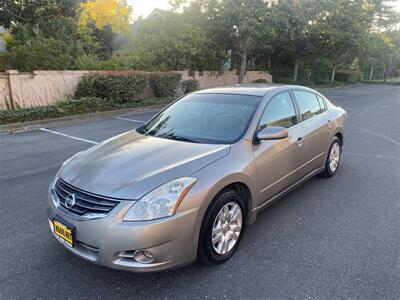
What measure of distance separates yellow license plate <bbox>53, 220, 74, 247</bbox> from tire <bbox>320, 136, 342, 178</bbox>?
3671mm

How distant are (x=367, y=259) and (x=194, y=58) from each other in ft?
51.6

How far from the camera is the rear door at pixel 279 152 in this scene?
3191mm

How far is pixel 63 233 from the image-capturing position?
2496 millimetres

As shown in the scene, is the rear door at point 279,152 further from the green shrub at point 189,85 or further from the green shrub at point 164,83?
the green shrub at point 189,85

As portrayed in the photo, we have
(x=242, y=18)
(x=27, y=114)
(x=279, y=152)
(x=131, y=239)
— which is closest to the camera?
(x=131, y=239)

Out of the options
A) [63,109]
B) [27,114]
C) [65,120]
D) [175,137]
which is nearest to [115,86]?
[63,109]

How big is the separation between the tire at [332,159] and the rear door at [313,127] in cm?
23

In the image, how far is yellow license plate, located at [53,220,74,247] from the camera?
2426mm

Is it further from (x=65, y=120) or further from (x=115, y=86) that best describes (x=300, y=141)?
(x=115, y=86)

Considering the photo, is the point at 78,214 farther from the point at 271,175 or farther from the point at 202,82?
the point at 202,82

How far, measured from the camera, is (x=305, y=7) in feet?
68.1

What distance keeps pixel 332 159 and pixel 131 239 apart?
144 inches

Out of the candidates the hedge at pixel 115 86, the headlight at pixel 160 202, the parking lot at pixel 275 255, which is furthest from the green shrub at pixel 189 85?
the headlight at pixel 160 202

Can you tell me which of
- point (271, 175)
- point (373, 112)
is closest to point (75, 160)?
point (271, 175)
